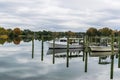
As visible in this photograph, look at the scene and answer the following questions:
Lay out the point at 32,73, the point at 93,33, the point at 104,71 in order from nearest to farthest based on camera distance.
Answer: the point at 32,73 → the point at 104,71 → the point at 93,33

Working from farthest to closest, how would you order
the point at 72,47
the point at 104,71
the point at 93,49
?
the point at 72,47
the point at 93,49
the point at 104,71

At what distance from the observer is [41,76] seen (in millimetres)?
31359

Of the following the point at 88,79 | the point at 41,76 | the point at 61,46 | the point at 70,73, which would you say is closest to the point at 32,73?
the point at 41,76

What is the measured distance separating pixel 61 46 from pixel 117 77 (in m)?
39.4

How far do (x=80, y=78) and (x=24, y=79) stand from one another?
590 centimetres

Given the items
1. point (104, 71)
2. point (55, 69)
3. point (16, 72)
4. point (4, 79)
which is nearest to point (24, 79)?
point (4, 79)

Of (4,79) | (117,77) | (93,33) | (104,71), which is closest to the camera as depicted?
(4,79)

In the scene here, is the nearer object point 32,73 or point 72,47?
point 32,73

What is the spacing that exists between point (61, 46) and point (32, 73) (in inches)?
1461

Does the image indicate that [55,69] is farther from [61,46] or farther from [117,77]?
[61,46]

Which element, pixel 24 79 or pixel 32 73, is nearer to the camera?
pixel 24 79

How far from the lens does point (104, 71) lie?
3572 cm

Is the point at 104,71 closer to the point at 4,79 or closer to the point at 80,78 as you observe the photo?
the point at 80,78

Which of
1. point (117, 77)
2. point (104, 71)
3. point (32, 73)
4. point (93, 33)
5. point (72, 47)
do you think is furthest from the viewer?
point (93, 33)
